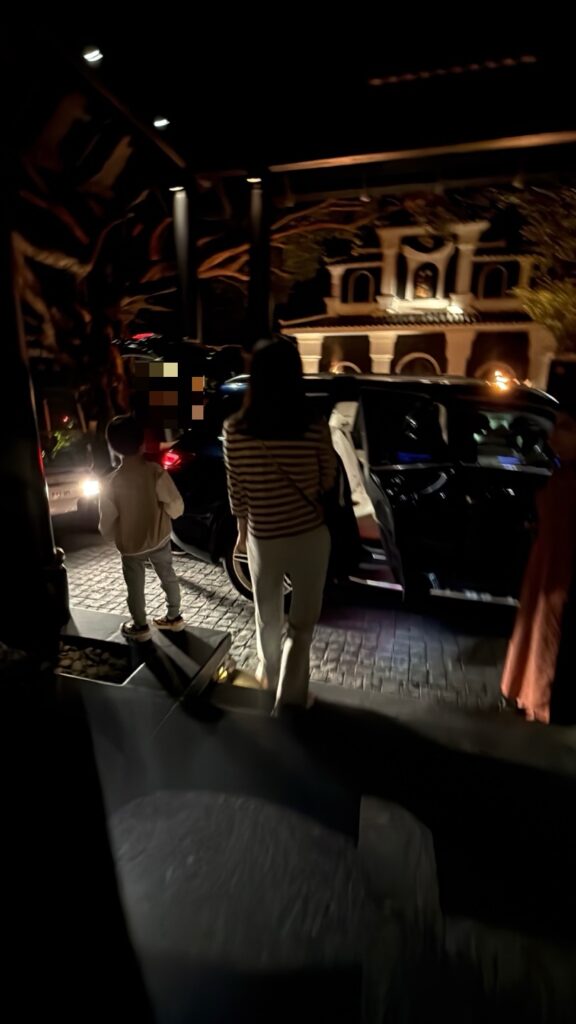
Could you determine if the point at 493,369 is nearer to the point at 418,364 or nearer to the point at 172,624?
the point at 418,364

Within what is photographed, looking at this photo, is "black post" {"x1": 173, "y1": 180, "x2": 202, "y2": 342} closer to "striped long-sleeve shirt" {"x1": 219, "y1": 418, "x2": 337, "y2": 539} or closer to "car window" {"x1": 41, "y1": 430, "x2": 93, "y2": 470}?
"car window" {"x1": 41, "y1": 430, "x2": 93, "y2": 470}

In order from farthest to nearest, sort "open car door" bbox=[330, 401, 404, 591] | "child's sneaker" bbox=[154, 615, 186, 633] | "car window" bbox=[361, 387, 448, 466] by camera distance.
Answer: "car window" bbox=[361, 387, 448, 466] → "open car door" bbox=[330, 401, 404, 591] → "child's sneaker" bbox=[154, 615, 186, 633]

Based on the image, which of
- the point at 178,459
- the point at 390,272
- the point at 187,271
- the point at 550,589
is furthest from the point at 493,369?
the point at 550,589

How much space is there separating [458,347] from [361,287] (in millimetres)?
4995

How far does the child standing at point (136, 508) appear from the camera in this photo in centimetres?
341

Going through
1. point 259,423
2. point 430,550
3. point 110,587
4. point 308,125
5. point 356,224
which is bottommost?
point 110,587

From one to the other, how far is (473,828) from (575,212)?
1706cm

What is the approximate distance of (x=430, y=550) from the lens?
435 centimetres

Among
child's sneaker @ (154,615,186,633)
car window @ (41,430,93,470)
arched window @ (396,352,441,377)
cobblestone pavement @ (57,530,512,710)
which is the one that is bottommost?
cobblestone pavement @ (57,530,512,710)

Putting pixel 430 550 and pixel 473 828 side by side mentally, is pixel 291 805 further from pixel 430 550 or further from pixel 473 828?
pixel 430 550

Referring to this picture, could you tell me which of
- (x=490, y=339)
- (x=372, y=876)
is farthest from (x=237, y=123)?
(x=490, y=339)

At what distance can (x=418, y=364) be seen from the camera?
20.0m

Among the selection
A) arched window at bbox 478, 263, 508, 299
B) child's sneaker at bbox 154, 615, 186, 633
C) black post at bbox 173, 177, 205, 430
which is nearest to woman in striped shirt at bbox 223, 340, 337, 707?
child's sneaker at bbox 154, 615, 186, 633

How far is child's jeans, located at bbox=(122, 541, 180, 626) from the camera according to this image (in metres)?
3.70
